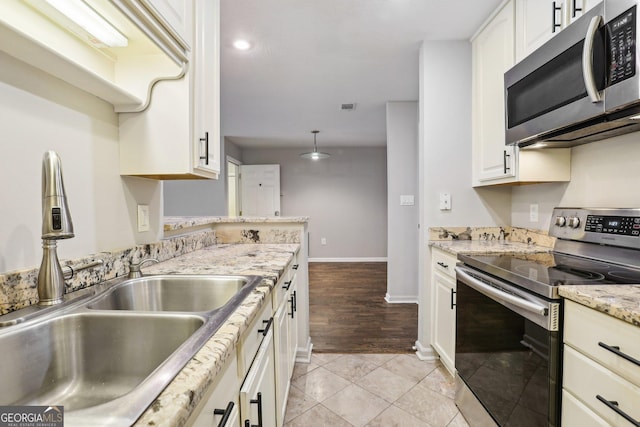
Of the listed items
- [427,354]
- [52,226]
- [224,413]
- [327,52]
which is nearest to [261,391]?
[224,413]

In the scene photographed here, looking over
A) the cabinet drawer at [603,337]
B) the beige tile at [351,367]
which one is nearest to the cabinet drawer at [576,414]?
the cabinet drawer at [603,337]

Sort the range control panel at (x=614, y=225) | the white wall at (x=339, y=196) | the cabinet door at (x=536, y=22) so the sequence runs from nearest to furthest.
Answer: the range control panel at (x=614, y=225), the cabinet door at (x=536, y=22), the white wall at (x=339, y=196)

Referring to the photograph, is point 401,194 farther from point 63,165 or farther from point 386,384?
point 63,165

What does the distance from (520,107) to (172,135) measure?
1705 mm

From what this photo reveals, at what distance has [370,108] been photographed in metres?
3.76

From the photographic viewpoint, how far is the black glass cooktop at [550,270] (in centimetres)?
108

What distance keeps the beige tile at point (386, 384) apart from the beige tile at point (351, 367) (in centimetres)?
5

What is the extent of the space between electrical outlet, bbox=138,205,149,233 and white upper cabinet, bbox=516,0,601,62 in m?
2.07

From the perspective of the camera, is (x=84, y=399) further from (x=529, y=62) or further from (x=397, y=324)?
(x=397, y=324)

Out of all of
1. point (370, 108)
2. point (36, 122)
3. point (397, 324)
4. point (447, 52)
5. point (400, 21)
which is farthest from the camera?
point (370, 108)

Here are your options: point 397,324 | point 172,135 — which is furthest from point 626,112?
point 397,324

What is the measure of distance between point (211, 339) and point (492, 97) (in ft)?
6.99

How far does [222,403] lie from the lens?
0.64 m

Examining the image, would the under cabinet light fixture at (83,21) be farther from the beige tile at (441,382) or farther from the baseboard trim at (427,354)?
the baseboard trim at (427,354)
